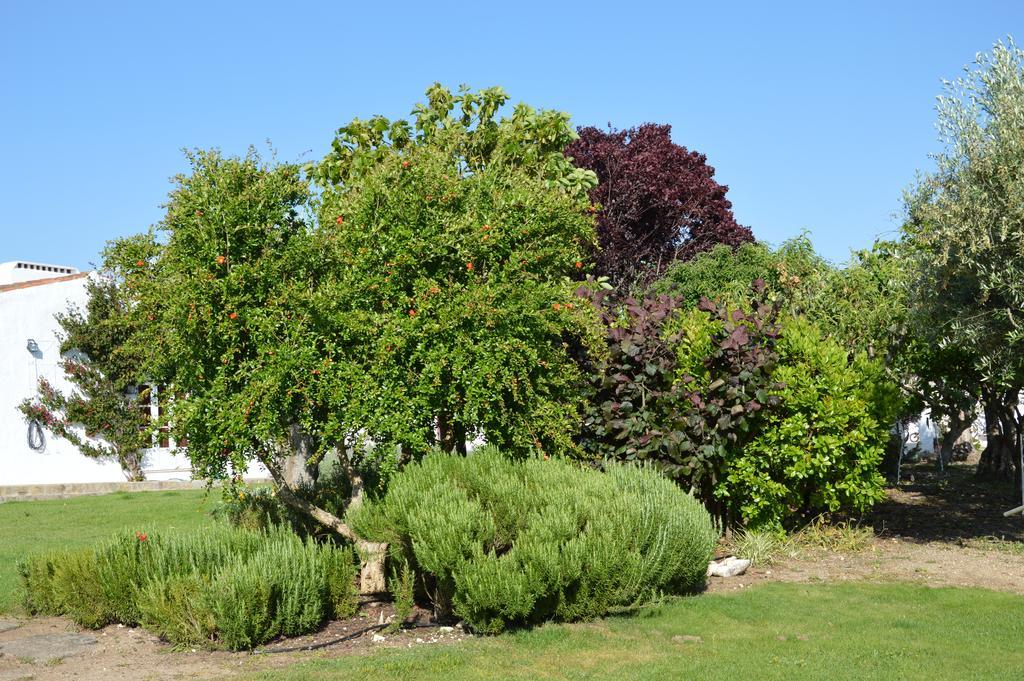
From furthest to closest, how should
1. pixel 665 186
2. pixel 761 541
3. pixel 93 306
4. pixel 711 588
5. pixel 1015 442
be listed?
pixel 665 186
pixel 93 306
pixel 1015 442
pixel 761 541
pixel 711 588

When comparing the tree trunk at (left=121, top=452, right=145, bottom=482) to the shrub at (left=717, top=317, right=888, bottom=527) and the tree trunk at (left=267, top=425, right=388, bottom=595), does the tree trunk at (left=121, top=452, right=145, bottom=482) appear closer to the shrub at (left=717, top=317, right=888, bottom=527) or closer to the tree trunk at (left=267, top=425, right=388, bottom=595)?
the tree trunk at (left=267, top=425, right=388, bottom=595)

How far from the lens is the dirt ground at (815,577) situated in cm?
755

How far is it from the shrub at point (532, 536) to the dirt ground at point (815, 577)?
639 mm

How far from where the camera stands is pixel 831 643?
306 inches

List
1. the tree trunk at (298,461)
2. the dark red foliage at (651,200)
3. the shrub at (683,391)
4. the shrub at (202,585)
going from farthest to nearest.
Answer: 1. the dark red foliage at (651,200)
2. the shrub at (683,391)
3. the tree trunk at (298,461)
4. the shrub at (202,585)

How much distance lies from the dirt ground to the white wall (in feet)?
46.8

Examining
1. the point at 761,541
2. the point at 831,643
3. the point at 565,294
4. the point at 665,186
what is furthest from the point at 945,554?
the point at 665,186

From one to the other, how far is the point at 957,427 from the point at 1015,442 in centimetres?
110

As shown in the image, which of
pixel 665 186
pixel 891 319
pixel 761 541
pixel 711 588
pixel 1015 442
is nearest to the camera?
pixel 711 588

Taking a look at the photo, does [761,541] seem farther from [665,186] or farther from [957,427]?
[665,186]

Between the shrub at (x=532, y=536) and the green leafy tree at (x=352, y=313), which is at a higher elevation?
the green leafy tree at (x=352, y=313)

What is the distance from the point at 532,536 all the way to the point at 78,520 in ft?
37.1

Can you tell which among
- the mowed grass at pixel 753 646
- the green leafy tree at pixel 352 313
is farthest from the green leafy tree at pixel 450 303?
the mowed grass at pixel 753 646

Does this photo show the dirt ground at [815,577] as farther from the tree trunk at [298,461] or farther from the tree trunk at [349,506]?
the tree trunk at [298,461]
